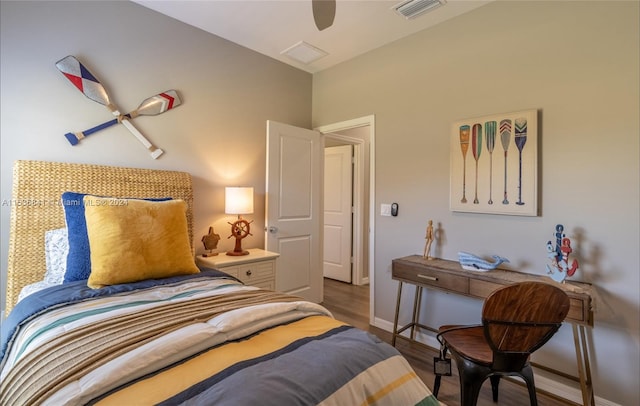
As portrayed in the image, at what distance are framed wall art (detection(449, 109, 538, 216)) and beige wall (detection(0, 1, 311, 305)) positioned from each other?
194cm

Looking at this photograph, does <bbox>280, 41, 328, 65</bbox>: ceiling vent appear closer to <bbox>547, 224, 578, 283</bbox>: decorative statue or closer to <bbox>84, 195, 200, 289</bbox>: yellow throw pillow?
Answer: <bbox>84, 195, 200, 289</bbox>: yellow throw pillow

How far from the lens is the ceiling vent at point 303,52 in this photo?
10.0ft

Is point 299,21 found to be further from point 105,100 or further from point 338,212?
point 338,212

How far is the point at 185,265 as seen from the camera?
73.8 inches

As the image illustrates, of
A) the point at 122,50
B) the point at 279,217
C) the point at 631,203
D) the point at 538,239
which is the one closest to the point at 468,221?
the point at 538,239

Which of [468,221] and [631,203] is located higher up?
[631,203]

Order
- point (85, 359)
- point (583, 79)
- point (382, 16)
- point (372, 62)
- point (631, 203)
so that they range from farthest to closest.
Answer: point (372, 62)
point (382, 16)
point (583, 79)
point (631, 203)
point (85, 359)

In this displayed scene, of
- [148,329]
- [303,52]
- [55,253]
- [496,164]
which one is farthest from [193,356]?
[303,52]

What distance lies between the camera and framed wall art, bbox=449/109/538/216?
2.12m

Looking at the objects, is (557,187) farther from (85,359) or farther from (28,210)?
(28,210)

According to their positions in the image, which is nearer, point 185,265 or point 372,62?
point 185,265

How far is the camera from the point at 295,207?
3383mm

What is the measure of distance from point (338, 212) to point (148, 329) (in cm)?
380

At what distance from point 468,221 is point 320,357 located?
1.93 metres
